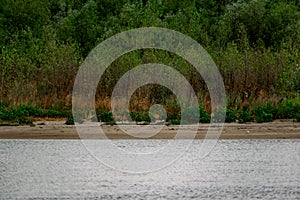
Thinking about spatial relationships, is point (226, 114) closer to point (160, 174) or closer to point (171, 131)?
point (171, 131)

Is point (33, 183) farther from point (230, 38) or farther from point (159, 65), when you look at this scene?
point (230, 38)

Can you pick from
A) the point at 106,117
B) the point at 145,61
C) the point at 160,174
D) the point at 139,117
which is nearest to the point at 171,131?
the point at 139,117

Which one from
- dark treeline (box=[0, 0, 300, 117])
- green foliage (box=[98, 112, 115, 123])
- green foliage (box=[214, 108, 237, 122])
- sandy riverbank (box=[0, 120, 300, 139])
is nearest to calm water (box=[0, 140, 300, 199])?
sandy riverbank (box=[0, 120, 300, 139])

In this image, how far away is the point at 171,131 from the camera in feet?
85.9

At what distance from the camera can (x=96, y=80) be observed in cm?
3034

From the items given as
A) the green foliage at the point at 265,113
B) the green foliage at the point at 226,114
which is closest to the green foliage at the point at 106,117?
the green foliage at the point at 226,114

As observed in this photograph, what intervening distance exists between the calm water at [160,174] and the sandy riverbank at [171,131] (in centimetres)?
26

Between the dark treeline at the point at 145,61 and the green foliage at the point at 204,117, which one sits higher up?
the dark treeline at the point at 145,61

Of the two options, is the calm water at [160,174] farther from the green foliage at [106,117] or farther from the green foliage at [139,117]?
the green foliage at [106,117]

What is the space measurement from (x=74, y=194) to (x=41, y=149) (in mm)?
7751

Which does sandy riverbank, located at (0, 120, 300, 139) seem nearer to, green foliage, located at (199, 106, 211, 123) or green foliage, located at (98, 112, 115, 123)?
green foliage, located at (199, 106, 211, 123)

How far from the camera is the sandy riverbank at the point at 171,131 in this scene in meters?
25.5

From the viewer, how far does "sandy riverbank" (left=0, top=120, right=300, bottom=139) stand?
25.5 metres

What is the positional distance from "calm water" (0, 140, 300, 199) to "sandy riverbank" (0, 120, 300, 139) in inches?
10.3
